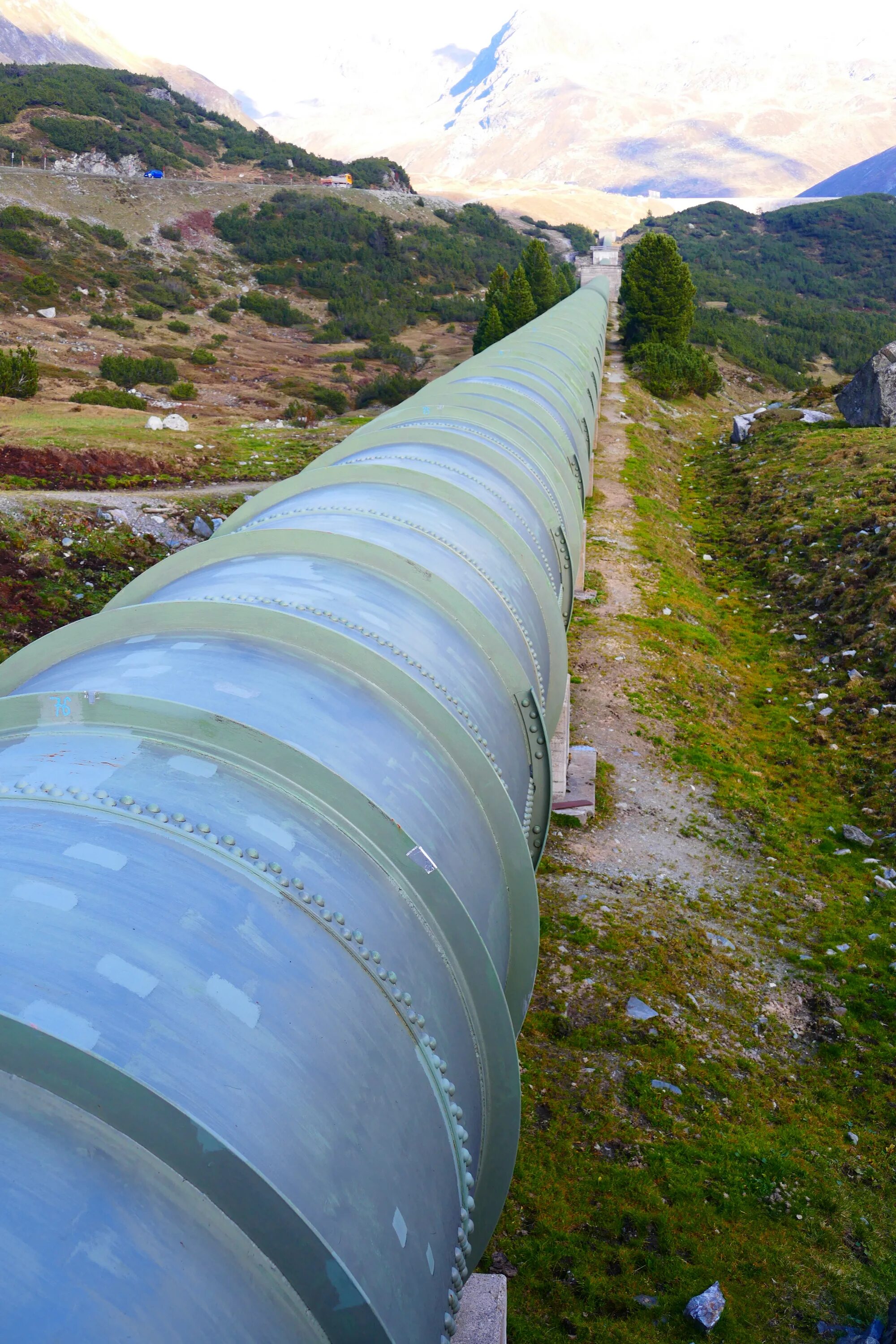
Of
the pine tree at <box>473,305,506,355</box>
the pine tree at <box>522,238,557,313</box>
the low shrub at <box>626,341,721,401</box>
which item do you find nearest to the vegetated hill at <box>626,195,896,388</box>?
the pine tree at <box>522,238,557,313</box>

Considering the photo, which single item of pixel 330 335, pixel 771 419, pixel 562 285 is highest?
pixel 562 285

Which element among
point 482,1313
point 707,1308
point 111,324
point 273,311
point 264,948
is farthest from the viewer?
point 273,311

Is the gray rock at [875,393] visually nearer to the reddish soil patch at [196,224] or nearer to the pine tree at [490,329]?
the pine tree at [490,329]

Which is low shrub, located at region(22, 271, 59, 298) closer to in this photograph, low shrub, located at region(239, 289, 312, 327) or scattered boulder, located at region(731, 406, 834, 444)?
low shrub, located at region(239, 289, 312, 327)

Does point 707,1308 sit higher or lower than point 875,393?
lower

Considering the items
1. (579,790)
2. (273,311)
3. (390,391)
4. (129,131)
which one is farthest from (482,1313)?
(129,131)

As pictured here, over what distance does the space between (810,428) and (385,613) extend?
25.5m

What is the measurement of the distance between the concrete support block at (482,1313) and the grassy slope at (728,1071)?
1.77 meters

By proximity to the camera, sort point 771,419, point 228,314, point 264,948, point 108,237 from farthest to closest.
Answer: point 108,237, point 228,314, point 771,419, point 264,948

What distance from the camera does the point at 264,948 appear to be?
2111mm

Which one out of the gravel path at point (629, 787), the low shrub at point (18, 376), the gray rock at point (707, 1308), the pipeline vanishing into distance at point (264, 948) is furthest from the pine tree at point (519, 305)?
the gray rock at point (707, 1308)

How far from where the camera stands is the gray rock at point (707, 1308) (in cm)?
497

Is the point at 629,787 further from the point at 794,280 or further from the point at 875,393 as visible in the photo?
the point at 794,280

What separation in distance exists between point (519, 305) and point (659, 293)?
20.8ft
